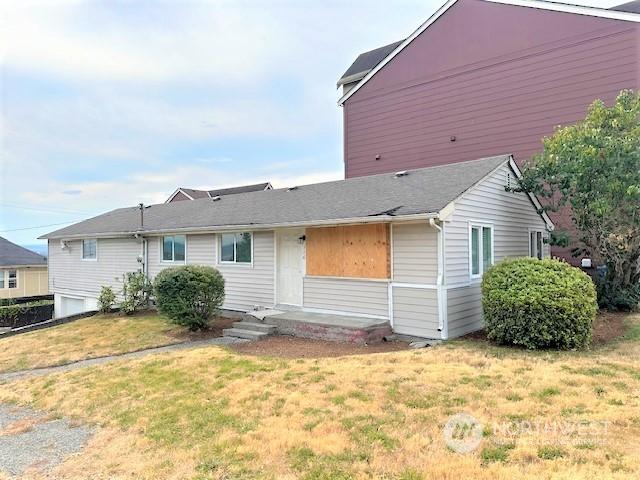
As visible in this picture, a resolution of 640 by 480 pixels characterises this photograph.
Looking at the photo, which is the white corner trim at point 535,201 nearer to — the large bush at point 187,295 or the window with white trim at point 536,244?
the window with white trim at point 536,244

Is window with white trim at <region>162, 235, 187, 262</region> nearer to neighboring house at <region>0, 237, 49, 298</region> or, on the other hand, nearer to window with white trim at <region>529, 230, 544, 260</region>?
window with white trim at <region>529, 230, 544, 260</region>

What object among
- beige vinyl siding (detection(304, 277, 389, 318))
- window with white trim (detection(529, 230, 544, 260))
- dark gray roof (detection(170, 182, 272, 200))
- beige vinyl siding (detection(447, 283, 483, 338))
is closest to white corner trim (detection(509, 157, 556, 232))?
window with white trim (detection(529, 230, 544, 260))

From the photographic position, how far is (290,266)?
37.3ft

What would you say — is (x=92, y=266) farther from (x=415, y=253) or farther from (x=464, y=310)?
(x=464, y=310)

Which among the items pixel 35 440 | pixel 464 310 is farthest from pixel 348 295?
pixel 35 440

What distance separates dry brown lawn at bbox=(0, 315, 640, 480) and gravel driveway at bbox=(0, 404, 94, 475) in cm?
19

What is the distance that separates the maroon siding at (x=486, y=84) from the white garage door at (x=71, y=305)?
42.2ft

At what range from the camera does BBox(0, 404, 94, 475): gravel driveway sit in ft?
14.8

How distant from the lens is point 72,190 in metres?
24.6

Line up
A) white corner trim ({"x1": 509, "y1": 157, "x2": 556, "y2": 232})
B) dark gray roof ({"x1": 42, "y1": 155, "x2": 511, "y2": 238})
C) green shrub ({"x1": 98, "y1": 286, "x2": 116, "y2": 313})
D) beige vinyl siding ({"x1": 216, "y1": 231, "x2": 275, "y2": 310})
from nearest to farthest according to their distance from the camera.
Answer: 1. dark gray roof ({"x1": 42, "y1": 155, "x2": 511, "y2": 238})
2. white corner trim ({"x1": 509, "y1": 157, "x2": 556, "y2": 232})
3. beige vinyl siding ({"x1": 216, "y1": 231, "x2": 275, "y2": 310})
4. green shrub ({"x1": 98, "y1": 286, "x2": 116, "y2": 313})

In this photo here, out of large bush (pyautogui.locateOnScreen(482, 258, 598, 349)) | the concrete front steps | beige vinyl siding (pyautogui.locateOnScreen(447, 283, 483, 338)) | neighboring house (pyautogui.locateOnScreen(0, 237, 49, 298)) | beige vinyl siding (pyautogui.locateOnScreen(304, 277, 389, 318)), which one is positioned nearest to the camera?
large bush (pyautogui.locateOnScreen(482, 258, 598, 349))

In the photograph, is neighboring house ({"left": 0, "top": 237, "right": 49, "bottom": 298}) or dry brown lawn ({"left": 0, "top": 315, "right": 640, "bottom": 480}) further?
neighboring house ({"left": 0, "top": 237, "right": 49, "bottom": 298})

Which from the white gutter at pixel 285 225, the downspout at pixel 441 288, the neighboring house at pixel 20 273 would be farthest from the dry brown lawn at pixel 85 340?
the neighboring house at pixel 20 273

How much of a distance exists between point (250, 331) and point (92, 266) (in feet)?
36.4
